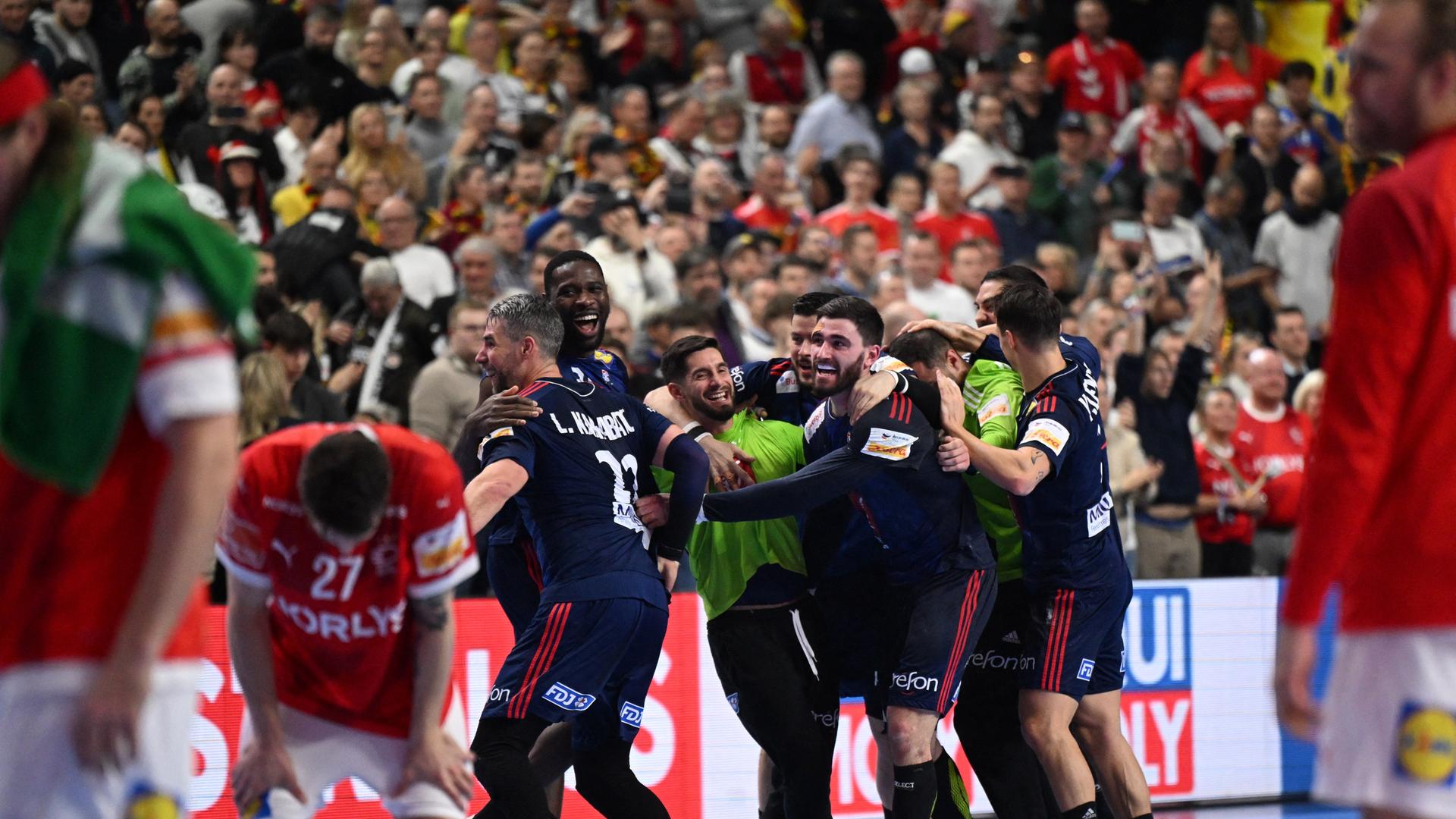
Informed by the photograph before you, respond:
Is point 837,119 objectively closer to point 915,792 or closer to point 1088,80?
point 1088,80

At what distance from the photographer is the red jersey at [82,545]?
3459mm

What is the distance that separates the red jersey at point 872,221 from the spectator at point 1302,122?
5.17m

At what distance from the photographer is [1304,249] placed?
16141 mm

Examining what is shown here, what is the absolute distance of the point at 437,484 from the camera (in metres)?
4.96

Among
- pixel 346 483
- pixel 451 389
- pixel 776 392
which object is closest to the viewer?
pixel 346 483

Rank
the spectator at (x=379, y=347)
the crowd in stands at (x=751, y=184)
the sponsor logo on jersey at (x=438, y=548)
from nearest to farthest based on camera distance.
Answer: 1. the sponsor logo on jersey at (x=438, y=548)
2. the spectator at (x=379, y=347)
3. the crowd in stands at (x=751, y=184)

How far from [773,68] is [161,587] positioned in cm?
1464

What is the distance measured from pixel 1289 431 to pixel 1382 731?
1013 cm

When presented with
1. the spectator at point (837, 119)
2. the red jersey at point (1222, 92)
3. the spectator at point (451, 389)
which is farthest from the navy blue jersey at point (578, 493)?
the red jersey at point (1222, 92)

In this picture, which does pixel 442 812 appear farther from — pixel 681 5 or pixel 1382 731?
pixel 681 5

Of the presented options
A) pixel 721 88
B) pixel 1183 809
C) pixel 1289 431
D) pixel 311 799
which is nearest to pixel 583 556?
pixel 311 799

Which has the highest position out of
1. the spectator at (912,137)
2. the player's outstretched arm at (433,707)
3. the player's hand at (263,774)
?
the spectator at (912,137)

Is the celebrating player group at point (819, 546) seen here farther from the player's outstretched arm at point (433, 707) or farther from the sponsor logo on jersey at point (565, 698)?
the player's outstretched arm at point (433, 707)

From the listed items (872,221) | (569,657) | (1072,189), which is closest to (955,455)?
(569,657)
